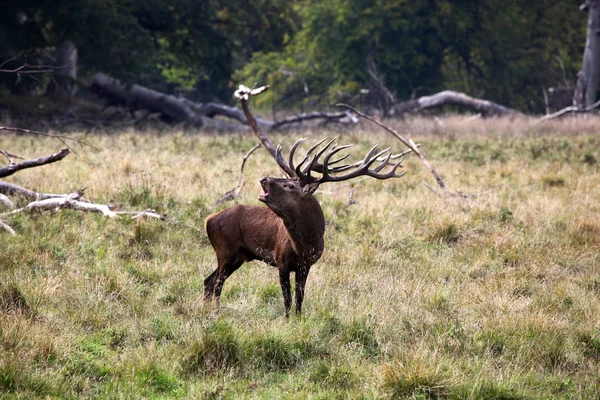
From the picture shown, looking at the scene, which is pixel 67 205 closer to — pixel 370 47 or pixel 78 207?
pixel 78 207

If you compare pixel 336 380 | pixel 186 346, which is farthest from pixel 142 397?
pixel 336 380

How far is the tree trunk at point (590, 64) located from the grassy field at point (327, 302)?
17.6 meters

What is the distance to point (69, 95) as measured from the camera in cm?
2544

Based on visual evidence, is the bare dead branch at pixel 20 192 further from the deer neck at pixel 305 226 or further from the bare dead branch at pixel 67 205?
the deer neck at pixel 305 226

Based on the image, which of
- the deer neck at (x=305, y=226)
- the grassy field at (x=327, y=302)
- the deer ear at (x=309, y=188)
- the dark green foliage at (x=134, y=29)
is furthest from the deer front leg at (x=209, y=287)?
the dark green foliage at (x=134, y=29)

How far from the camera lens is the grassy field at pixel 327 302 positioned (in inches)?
184

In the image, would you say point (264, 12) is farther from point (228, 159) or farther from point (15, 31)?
point (228, 159)

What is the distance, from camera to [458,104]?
90.1 feet

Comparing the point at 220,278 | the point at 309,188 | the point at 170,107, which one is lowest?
the point at 220,278

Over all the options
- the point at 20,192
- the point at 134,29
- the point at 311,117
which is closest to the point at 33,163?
the point at 20,192

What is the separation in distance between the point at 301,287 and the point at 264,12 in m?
22.4

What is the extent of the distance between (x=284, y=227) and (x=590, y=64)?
25980 millimetres

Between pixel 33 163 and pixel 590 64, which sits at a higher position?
pixel 590 64

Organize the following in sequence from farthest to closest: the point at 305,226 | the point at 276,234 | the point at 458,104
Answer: the point at 458,104 < the point at 276,234 < the point at 305,226
